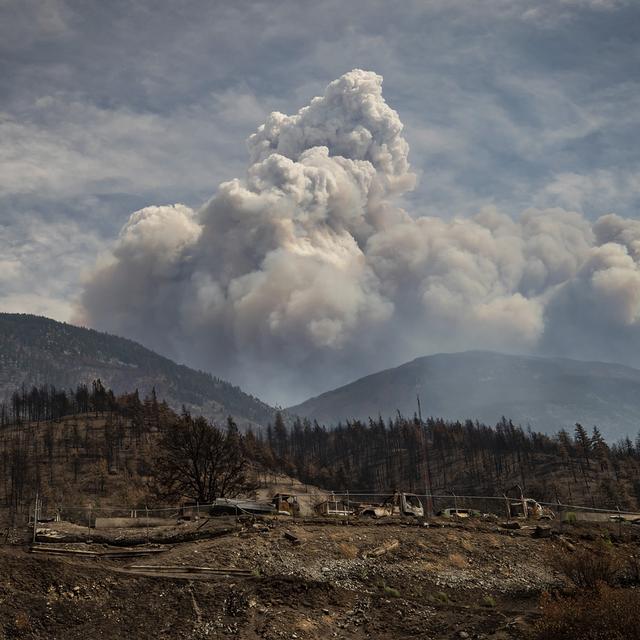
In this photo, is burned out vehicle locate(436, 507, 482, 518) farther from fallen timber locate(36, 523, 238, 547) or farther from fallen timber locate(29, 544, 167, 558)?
fallen timber locate(29, 544, 167, 558)

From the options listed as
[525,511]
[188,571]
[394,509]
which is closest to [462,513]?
[525,511]

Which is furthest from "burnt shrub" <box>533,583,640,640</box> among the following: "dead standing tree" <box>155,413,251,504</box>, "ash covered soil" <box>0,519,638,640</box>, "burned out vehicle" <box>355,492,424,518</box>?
"dead standing tree" <box>155,413,251,504</box>

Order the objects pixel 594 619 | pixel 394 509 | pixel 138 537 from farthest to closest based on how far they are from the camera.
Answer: pixel 394 509 → pixel 138 537 → pixel 594 619

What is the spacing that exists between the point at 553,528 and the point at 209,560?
24.3m

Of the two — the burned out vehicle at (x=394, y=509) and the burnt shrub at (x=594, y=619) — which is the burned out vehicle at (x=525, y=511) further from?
the burnt shrub at (x=594, y=619)

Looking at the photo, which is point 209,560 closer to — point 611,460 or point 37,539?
point 37,539

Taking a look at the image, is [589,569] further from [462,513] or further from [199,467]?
[199,467]

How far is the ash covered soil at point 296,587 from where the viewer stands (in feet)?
94.4

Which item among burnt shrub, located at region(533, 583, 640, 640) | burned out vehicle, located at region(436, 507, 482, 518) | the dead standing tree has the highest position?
the dead standing tree

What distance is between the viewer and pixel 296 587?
109ft

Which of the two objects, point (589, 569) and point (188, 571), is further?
point (589, 569)

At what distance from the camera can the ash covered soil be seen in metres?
28.8

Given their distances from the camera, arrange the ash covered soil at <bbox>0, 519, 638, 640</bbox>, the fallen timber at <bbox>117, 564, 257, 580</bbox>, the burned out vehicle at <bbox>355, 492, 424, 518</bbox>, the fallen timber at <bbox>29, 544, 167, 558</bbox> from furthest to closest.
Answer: the burned out vehicle at <bbox>355, 492, 424, 518</bbox>, the fallen timber at <bbox>29, 544, 167, 558</bbox>, the fallen timber at <bbox>117, 564, 257, 580</bbox>, the ash covered soil at <bbox>0, 519, 638, 640</bbox>

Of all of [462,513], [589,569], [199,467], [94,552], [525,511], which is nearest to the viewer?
[589,569]
